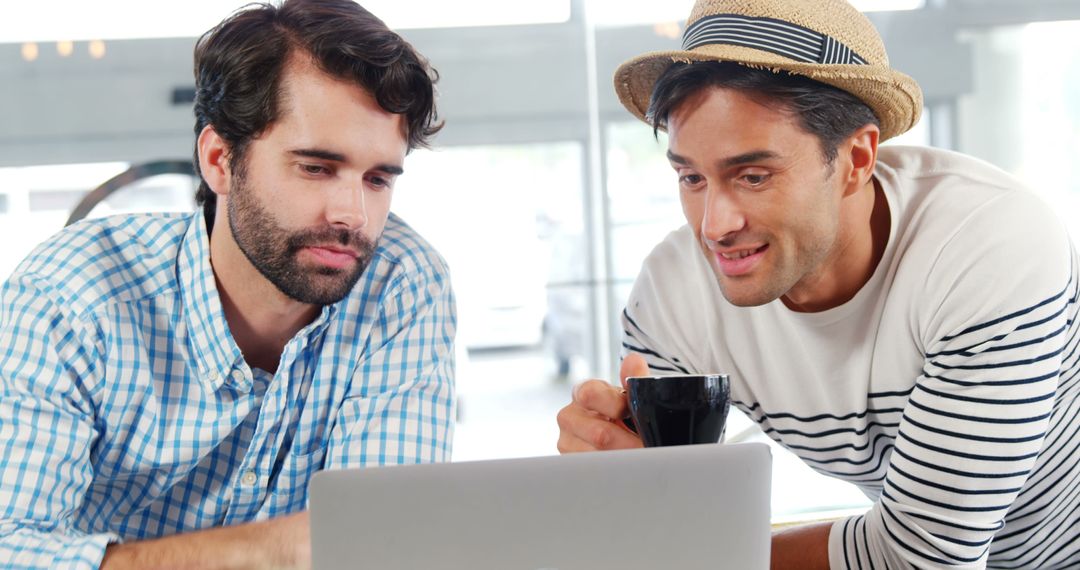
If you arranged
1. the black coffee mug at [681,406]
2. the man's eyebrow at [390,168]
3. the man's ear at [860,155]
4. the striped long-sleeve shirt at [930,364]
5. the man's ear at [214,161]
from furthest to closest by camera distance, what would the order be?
the man's ear at [214,161] < the man's eyebrow at [390,168] < the man's ear at [860,155] < the striped long-sleeve shirt at [930,364] < the black coffee mug at [681,406]

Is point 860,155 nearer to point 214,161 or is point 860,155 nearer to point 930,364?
point 930,364

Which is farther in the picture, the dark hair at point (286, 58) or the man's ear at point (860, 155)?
the dark hair at point (286, 58)

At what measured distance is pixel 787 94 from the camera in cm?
151

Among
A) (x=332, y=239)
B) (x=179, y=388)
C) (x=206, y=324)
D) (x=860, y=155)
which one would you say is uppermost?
(x=860, y=155)

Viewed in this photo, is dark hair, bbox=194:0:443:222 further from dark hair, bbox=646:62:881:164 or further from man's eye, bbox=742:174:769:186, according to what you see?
man's eye, bbox=742:174:769:186

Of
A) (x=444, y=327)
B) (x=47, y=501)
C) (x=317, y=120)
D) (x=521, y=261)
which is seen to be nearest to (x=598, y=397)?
(x=444, y=327)

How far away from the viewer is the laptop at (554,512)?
2.68 ft

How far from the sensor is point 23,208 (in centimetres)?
394

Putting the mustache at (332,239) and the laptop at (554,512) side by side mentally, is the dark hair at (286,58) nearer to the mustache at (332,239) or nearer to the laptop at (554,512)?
the mustache at (332,239)

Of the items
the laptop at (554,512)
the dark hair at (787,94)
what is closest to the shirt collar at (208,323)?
the dark hair at (787,94)

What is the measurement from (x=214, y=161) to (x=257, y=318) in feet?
1.00

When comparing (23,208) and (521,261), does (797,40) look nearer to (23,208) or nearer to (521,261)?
(521,261)

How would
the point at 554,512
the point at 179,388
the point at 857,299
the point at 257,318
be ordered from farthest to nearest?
the point at 257,318 → the point at 179,388 → the point at 857,299 → the point at 554,512

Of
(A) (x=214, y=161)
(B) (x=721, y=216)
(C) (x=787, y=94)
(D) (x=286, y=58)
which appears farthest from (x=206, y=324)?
(C) (x=787, y=94)
